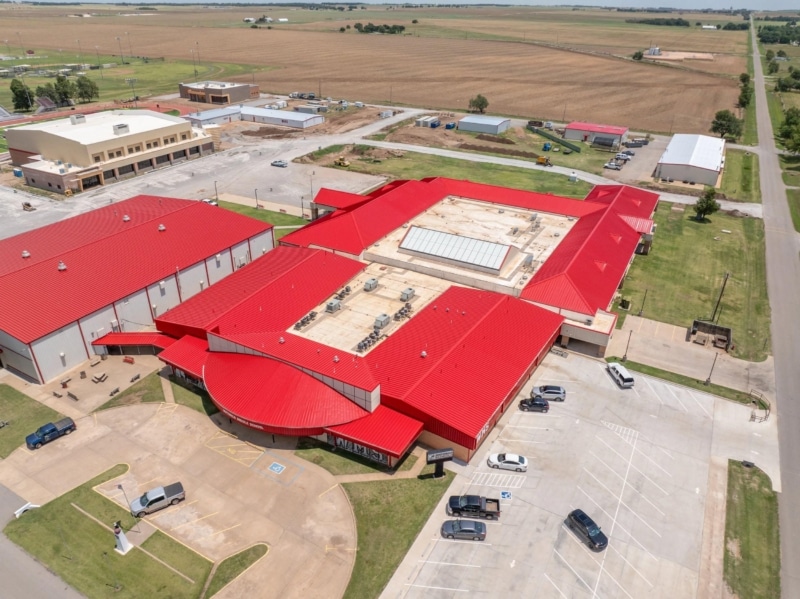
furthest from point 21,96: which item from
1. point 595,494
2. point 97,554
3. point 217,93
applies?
point 595,494

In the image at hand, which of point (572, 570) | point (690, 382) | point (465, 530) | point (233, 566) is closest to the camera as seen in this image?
point (233, 566)

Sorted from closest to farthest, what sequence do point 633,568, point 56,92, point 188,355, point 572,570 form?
point 572,570
point 633,568
point 188,355
point 56,92

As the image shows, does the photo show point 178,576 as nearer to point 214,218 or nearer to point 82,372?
point 82,372

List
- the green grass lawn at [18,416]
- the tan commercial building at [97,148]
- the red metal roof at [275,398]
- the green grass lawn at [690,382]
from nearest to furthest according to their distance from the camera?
the red metal roof at [275,398]
the green grass lawn at [18,416]
the green grass lawn at [690,382]
the tan commercial building at [97,148]

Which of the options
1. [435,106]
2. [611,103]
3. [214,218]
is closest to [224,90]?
[435,106]

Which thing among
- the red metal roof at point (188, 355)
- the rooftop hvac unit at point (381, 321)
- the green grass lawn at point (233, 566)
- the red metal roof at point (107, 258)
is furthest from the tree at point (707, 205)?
the green grass lawn at point (233, 566)

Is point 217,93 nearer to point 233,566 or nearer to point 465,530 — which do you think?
point 233,566

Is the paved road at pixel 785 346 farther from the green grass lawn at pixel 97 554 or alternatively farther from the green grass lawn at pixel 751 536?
the green grass lawn at pixel 97 554
